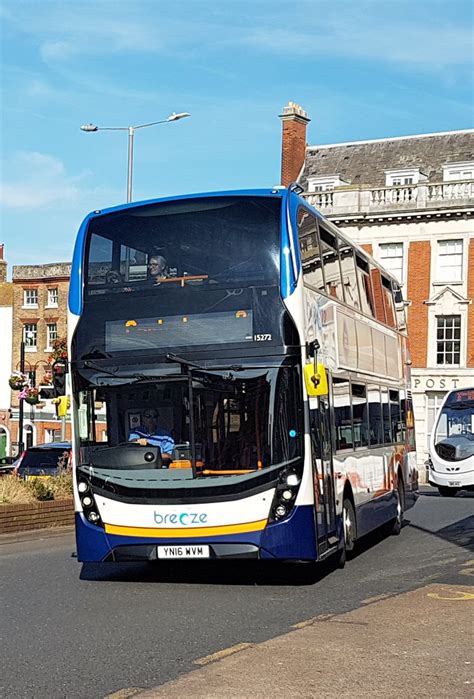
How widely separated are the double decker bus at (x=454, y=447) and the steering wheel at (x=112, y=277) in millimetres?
22648

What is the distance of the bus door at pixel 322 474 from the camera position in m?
13.1

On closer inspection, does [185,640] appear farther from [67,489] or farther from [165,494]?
[67,489]

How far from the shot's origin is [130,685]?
7957 mm

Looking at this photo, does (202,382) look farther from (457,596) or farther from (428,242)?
(428,242)

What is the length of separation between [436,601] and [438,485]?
23.8 m

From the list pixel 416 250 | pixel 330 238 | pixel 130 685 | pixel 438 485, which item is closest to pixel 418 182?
pixel 416 250

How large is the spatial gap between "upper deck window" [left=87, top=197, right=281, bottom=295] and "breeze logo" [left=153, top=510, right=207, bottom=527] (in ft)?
8.09

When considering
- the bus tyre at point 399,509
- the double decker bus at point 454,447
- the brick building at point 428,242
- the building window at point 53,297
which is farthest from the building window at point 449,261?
the bus tyre at point 399,509

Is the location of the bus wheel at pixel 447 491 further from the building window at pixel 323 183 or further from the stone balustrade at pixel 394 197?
the building window at pixel 323 183

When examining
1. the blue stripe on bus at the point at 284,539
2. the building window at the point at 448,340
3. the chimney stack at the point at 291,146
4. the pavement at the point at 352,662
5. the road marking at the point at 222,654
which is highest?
the chimney stack at the point at 291,146

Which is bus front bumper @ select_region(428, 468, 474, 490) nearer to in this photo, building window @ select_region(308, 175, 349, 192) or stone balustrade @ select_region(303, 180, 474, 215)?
stone balustrade @ select_region(303, 180, 474, 215)

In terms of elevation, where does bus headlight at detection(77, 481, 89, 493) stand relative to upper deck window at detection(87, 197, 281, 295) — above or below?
below

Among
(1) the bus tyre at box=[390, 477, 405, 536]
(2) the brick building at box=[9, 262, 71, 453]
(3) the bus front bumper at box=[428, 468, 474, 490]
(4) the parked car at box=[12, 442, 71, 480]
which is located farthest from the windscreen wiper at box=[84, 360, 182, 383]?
(2) the brick building at box=[9, 262, 71, 453]

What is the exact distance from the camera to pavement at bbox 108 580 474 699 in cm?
757
